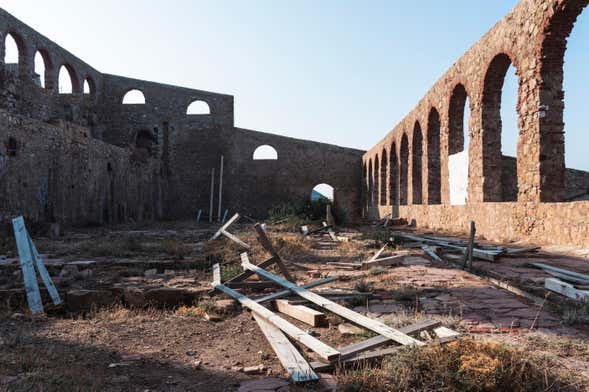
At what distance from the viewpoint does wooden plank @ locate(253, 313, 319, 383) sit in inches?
99.7

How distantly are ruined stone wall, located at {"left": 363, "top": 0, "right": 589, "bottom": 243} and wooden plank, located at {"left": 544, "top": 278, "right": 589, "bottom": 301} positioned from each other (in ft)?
9.82

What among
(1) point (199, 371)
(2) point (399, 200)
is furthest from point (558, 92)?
(2) point (399, 200)

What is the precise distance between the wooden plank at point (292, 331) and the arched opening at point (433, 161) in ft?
35.9

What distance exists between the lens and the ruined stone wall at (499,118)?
7867 millimetres

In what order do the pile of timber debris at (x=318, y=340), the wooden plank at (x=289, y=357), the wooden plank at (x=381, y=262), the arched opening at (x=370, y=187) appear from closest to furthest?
the wooden plank at (x=289, y=357) < the pile of timber debris at (x=318, y=340) < the wooden plank at (x=381, y=262) < the arched opening at (x=370, y=187)

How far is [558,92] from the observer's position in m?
7.99

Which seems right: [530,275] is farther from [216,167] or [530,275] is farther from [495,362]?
[216,167]

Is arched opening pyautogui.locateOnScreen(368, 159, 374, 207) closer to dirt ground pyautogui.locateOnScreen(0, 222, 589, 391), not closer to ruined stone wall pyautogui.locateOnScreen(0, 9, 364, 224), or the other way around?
ruined stone wall pyautogui.locateOnScreen(0, 9, 364, 224)

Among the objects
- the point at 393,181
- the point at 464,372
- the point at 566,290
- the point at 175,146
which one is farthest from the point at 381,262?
the point at 175,146

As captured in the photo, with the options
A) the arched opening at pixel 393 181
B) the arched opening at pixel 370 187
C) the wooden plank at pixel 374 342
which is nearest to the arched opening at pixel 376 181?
the arched opening at pixel 370 187

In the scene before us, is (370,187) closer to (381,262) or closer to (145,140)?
(145,140)

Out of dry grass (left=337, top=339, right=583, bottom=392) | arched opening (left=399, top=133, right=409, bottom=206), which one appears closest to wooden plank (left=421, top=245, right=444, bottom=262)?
dry grass (left=337, top=339, right=583, bottom=392)

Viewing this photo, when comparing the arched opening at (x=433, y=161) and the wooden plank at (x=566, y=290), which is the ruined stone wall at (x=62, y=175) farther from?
the wooden plank at (x=566, y=290)

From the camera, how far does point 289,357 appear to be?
9.30 feet
